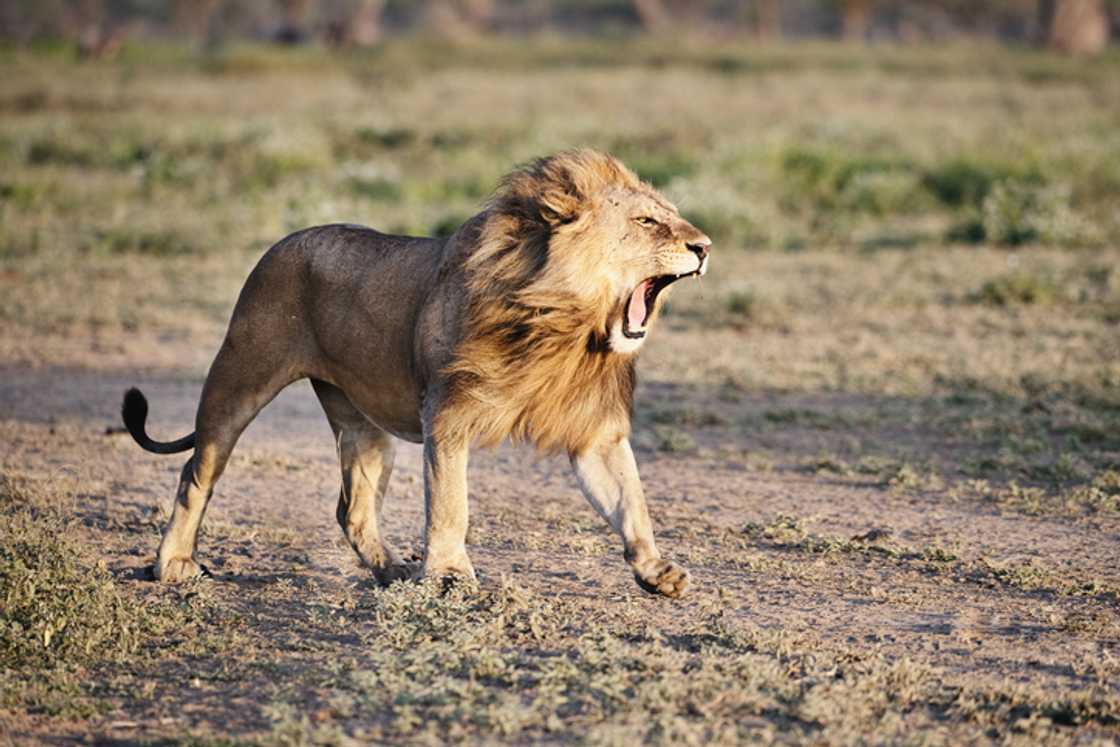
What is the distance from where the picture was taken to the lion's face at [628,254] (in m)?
4.98

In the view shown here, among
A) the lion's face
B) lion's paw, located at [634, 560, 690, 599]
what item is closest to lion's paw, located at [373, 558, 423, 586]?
lion's paw, located at [634, 560, 690, 599]

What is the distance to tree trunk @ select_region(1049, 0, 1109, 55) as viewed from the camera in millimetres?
41469

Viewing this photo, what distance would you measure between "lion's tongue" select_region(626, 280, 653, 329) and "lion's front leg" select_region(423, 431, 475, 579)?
2.25 ft

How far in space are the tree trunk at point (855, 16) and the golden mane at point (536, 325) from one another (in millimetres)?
54627

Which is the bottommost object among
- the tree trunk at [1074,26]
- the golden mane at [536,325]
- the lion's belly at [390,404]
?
the lion's belly at [390,404]

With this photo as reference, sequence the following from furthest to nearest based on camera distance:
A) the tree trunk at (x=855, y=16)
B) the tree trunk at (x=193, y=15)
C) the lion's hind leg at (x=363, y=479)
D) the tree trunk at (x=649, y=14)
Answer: the tree trunk at (x=193, y=15) < the tree trunk at (x=649, y=14) < the tree trunk at (x=855, y=16) < the lion's hind leg at (x=363, y=479)

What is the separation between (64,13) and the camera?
64938 millimetres

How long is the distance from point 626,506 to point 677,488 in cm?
200

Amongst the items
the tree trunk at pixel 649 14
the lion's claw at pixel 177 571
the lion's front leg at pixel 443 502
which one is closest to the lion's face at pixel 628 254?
the lion's front leg at pixel 443 502

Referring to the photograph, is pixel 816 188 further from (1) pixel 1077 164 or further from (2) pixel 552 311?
(2) pixel 552 311

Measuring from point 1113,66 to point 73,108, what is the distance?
72.5 feet

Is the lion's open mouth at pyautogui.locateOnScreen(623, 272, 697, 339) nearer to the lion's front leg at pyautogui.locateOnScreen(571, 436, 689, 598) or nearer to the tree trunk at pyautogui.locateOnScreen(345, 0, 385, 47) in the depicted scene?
the lion's front leg at pyautogui.locateOnScreen(571, 436, 689, 598)

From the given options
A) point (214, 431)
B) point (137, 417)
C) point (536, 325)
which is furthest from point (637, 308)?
point (137, 417)

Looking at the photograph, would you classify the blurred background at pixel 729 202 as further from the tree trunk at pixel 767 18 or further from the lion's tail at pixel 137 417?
the tree trunk at pixel 767 18
